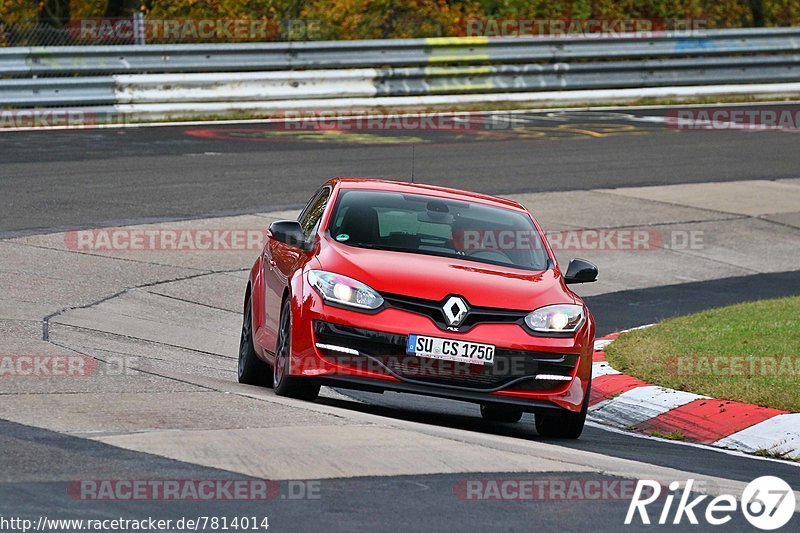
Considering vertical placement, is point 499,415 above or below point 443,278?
below

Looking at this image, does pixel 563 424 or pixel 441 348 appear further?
pixel 563 424

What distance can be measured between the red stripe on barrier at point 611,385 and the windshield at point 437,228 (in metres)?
1.35

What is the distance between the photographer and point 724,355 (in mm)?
11062

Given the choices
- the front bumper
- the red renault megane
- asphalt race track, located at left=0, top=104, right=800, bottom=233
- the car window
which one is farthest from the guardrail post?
the front bumper

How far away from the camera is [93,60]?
76.4 ft

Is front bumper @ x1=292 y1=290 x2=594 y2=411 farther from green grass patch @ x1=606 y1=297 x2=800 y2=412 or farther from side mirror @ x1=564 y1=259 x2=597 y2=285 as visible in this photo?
green grass patch @ x1=606 y1=297 x2=800 y2=412

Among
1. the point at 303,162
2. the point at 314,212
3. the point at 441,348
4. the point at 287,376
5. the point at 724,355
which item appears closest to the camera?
the point at 441,348

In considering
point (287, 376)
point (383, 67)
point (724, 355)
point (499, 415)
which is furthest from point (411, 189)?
point (383, 67)

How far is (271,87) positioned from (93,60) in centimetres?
304

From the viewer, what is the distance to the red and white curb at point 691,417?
8.91 metres

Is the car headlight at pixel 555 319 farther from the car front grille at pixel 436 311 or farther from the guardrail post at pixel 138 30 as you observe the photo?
the guardrail post at pixel 138 30

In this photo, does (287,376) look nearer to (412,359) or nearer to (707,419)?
(412,359)

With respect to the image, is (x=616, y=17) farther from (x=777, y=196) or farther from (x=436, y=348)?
(x=436, y=348)

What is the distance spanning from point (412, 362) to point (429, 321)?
253mm
